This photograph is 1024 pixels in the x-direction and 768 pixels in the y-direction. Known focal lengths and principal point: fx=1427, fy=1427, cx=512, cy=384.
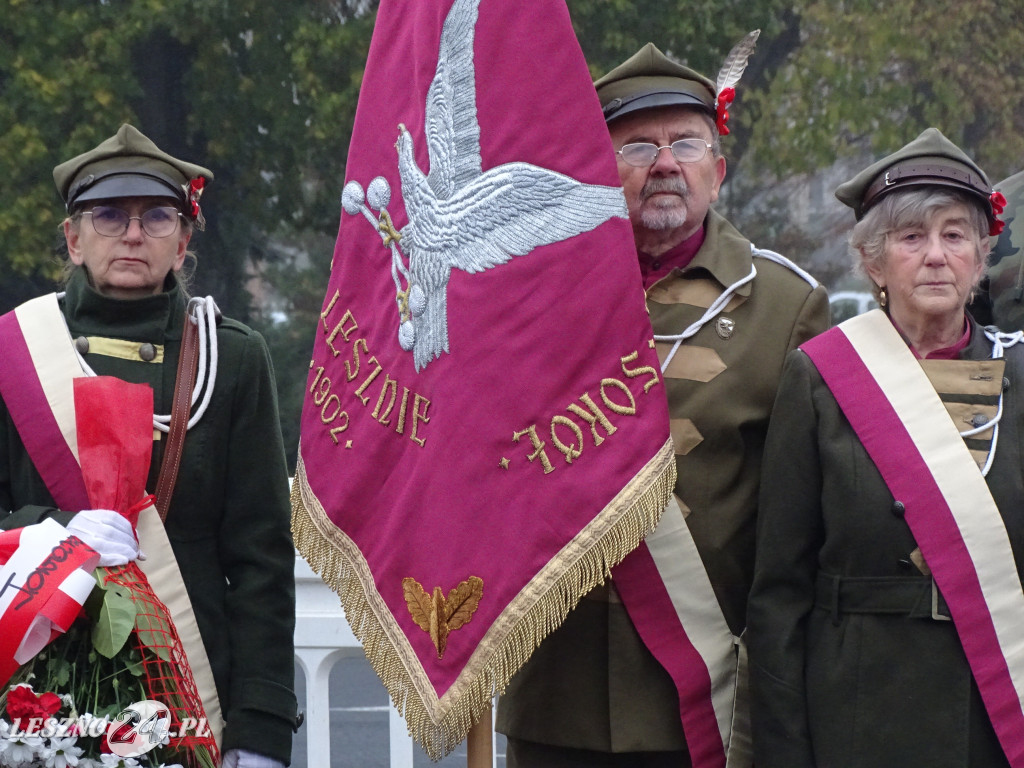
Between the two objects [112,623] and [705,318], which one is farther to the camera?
[705,318]

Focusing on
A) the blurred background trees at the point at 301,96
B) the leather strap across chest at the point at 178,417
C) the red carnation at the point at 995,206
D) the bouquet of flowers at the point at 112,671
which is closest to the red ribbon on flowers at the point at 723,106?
the red carnation at the point at 995,206

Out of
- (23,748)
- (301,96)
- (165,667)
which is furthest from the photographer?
(301,96)

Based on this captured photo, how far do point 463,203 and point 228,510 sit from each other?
91 cm

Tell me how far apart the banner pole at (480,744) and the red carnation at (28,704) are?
828 mm

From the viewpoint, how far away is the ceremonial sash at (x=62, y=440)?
311cm

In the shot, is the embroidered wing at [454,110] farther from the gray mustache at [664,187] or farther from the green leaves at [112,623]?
the green leaves at [112,623]

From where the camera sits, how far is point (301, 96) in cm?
1503

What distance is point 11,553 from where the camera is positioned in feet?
9.32

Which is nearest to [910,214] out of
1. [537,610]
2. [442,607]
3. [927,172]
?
[927,172]

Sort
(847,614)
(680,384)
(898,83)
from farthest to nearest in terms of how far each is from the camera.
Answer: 1. (898,83)
2. (680,384)
3. (847,614)

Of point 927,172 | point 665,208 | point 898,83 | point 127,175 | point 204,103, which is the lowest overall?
point 927,172

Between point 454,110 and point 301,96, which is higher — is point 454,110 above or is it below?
below

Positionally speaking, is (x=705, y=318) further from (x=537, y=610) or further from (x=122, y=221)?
(x=122, y=221)

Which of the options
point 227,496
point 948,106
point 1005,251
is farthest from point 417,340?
point 948,106
